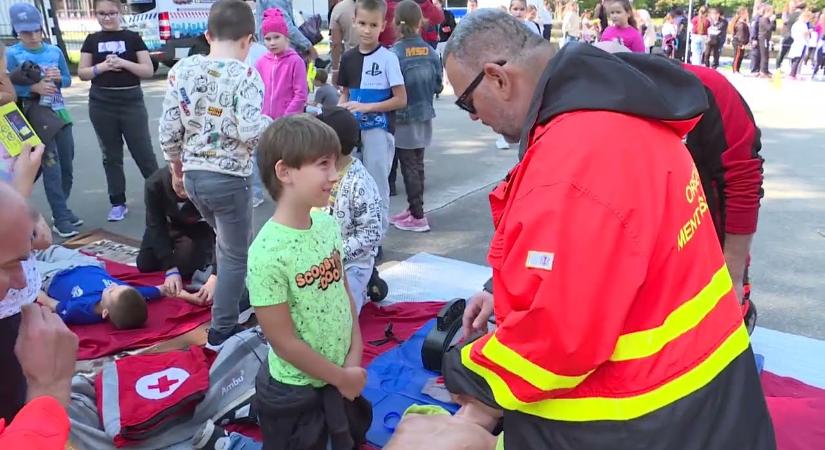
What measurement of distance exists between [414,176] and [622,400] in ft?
16.0

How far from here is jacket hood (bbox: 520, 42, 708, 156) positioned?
1.39m

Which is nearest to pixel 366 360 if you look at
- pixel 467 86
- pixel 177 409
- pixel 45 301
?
pixel 177 409

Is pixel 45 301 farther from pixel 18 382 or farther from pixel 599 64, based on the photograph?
pixel 599 64

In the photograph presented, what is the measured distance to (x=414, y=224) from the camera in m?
6.30

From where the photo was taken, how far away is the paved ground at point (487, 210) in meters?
4.98

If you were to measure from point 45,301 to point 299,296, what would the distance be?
2.37 m

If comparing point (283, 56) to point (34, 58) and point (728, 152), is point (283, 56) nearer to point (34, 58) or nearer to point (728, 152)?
point (34, 58)

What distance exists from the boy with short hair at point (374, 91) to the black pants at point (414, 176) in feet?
1.38

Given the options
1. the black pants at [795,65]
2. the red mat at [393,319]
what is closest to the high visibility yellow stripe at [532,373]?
the red mat at [393,319]

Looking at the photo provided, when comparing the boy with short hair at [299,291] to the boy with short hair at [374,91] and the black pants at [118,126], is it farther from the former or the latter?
the black pants at [118,126]

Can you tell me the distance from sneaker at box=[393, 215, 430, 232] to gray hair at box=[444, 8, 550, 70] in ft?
15.0

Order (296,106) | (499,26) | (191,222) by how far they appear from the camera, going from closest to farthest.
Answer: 1. (499,26)
2. (191,222)
3. (296,106)

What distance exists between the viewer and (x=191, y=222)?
16.5 ft

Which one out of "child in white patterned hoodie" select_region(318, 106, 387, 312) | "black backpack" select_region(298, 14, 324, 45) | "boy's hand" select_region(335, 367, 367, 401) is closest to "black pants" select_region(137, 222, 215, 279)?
"child in white patterned hoodie" select_region(318, 106, 387, 312)
